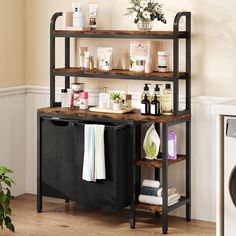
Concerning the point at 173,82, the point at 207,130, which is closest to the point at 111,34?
the point at 173,82

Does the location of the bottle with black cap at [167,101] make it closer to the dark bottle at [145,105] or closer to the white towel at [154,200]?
the dark bottle at [145,105]

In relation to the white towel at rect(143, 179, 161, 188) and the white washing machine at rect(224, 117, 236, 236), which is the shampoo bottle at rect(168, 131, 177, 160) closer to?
the white towel at rect(143, 179, 161, 188)

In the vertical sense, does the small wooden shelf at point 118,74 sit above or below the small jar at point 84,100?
above

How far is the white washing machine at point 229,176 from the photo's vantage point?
13.0 feet

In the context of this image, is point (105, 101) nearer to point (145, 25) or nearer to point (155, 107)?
point (155, 107)

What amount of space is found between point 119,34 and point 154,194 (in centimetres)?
109

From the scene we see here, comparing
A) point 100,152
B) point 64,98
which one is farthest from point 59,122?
point 100,152

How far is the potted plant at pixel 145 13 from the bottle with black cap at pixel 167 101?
428mm

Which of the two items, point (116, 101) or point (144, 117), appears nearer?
point (144, 117)

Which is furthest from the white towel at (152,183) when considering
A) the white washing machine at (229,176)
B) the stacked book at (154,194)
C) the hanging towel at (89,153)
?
the white washing machine at (229,176)

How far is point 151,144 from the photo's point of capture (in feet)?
15.6

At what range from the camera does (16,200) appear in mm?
5422

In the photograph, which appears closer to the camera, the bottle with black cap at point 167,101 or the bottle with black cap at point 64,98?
the bottle with black cap at point 167,101

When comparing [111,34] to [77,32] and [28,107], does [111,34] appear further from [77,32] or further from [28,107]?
[28,107]
